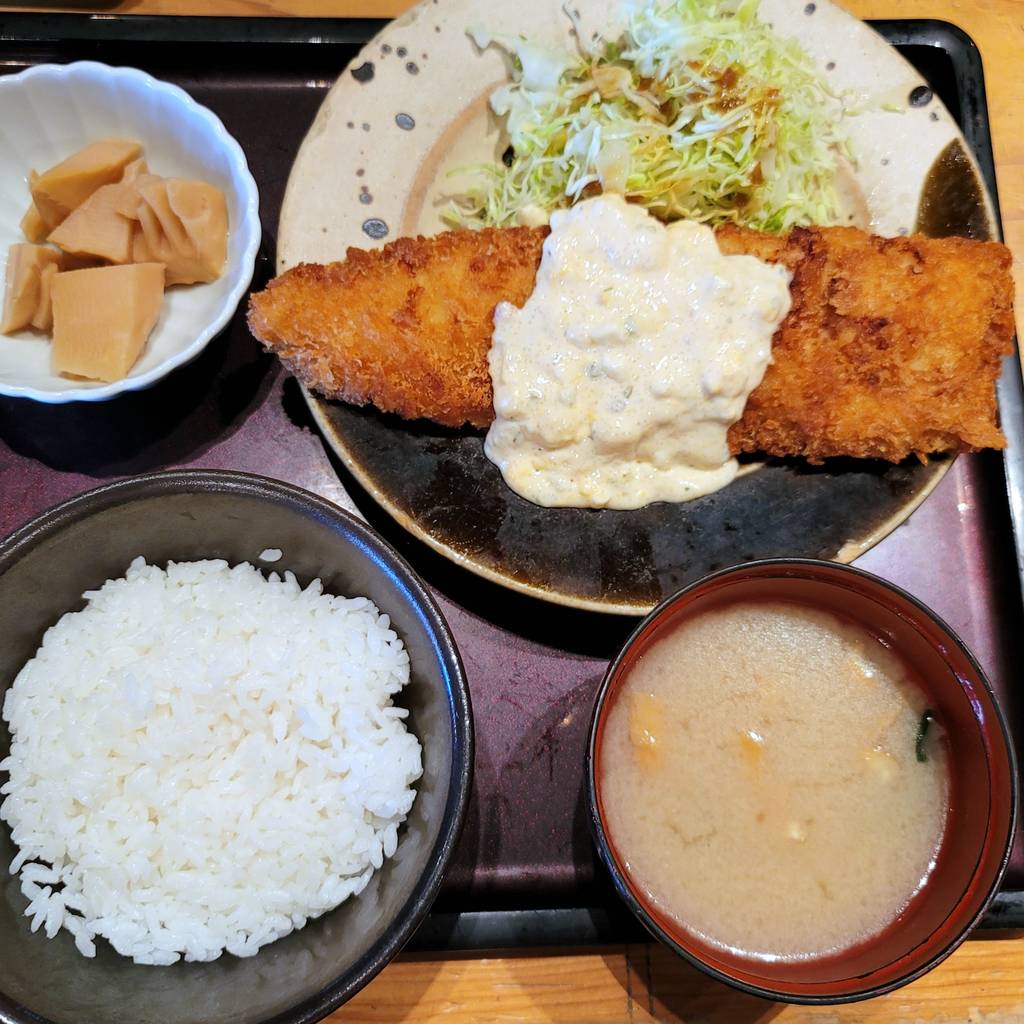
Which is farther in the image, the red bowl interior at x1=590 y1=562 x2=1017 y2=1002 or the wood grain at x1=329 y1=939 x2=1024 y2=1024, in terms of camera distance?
the wood grain at x1=329 y1=939 x2=1024 y2=1024

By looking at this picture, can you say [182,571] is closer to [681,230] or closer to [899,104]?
[681,230]

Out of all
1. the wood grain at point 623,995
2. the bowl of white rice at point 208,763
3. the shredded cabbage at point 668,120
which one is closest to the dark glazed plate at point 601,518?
the bowl of white rice at point 208,763

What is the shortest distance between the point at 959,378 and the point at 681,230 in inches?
25.0

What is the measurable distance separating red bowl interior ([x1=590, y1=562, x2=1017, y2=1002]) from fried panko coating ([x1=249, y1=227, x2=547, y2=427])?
2.14 ft

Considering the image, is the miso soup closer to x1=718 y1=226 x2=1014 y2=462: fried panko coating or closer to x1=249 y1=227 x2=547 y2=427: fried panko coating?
x1=718 y1=226 x2=1014 y2=462: fried panko coating

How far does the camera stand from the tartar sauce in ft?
5.35

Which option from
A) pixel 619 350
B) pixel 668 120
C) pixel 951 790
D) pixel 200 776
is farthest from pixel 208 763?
pixel 668 120

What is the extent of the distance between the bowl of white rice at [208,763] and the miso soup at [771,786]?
304mm

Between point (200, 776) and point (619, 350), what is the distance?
108 centimetres

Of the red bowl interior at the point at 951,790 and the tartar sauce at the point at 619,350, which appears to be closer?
the red bowl interior at the point at 951,790

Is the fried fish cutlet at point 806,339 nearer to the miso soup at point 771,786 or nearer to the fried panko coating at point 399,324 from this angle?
the fried panko coating at point 399,324

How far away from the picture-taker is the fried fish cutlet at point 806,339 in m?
1.66

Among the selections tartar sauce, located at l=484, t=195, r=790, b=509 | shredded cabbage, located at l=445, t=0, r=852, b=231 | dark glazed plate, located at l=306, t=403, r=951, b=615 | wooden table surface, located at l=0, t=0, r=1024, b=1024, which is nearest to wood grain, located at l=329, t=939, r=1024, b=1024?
wooden table surface, located at l=0, t=0, r=1024, b=1024

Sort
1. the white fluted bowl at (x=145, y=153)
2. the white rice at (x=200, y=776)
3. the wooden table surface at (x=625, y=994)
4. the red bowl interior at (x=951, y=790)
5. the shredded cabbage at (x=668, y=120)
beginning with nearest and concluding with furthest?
the red bowl interior at (x=951, y=790) → the white rice at (x=200, y=776) → the wooden table surface at (x=625, y=994) → the white fluted bowl at (x=145, y=153) → the shredded cabbage at (x=668, y=120)
